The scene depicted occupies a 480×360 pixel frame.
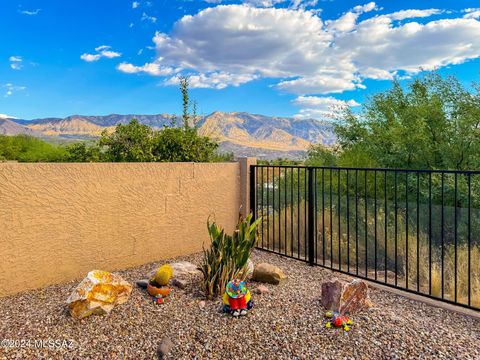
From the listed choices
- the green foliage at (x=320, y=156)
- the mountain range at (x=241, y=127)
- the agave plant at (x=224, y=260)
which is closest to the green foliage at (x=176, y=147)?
the agave plant at (x=224, y=260)

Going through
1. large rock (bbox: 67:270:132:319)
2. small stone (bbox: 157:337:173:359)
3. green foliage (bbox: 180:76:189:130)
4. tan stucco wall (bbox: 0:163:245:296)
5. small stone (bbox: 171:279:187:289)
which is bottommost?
small stone (bbox: 157:337:173:359)

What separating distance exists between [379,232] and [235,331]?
181 inches

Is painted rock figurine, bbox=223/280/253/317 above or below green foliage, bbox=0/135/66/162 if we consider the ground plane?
below

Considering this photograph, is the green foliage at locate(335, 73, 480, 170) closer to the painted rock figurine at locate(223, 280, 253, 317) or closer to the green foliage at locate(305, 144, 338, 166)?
the green foliage at locate(305, 144, 338, 166)

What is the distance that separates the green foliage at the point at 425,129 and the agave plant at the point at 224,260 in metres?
5.02

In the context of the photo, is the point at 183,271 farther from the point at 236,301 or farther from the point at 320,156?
the point at 320,156

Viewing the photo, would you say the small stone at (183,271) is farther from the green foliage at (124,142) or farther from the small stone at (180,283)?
the green foliage at (124,142)

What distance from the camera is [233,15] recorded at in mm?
12234

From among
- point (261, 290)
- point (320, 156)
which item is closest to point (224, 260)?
point (261, 290)

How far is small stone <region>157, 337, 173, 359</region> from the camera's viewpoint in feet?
8.96

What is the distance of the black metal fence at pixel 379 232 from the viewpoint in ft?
16.4

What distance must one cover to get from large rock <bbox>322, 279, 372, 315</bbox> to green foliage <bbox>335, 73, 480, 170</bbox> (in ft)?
16.8

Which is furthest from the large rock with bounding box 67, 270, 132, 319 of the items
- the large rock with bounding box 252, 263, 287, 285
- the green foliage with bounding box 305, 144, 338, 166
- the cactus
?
the green foliage with bounding box 305, 144, 338, 166

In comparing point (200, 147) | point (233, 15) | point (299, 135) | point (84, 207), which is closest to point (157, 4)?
point (233, 15)
